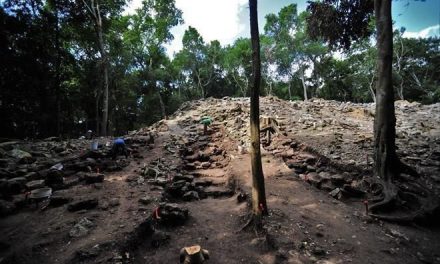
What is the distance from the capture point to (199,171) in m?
10.5

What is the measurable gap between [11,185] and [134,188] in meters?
3.05

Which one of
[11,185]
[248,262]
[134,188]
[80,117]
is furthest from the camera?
[80,117]

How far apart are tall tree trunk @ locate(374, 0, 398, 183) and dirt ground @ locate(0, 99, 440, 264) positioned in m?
1.32

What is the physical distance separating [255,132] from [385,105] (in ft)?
14.6

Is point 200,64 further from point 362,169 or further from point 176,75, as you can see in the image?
point 362,169

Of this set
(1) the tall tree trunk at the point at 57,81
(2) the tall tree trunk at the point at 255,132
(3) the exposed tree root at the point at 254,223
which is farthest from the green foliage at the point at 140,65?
(3) the exposed tree root at the point at 254,223

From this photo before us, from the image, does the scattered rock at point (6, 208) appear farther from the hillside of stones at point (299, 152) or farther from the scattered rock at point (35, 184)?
the scattered rock at point (35, 184)

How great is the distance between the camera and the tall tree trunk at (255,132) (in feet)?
20.2

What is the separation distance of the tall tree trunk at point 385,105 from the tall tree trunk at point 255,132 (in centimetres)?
375

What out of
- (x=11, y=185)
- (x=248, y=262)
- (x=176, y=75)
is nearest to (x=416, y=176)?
(x=248, y=262)

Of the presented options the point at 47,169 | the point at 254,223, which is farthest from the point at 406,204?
the point at 47,169

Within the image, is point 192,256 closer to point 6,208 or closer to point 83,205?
point 83,205

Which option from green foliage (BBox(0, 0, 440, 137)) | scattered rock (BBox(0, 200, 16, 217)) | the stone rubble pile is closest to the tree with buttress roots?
green foliage (BBox(0, 0, 440, 137))

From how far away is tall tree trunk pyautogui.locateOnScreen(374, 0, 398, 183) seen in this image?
753 centimetres
